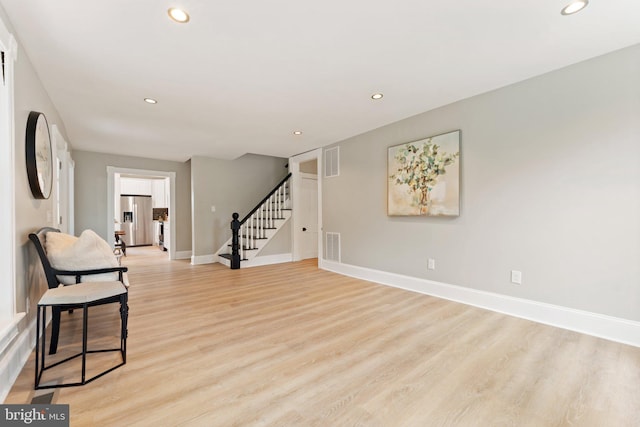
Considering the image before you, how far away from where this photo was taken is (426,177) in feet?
12.0

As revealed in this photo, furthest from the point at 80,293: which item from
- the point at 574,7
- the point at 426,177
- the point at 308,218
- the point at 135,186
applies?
the point at 135,186

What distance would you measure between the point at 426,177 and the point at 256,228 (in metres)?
4.10

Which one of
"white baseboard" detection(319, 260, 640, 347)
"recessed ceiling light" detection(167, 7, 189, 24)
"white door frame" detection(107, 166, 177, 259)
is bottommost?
"white baseboard" detection(319, 260, 640, 347)

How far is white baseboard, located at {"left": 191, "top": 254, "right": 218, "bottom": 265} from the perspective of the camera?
6.04m

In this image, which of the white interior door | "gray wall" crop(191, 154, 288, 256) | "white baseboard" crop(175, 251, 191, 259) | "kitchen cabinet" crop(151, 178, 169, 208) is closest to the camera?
"gray wall" crop(191, 154, 288, 256)

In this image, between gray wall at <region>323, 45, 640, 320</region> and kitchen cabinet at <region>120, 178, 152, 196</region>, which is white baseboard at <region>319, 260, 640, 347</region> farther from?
kitchen cabinet at <region>120, 178, 152, 196</region>

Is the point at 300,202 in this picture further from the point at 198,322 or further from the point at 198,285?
the point at 198,322

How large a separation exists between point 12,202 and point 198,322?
68.2 inches

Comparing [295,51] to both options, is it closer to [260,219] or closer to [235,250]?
[235,250]

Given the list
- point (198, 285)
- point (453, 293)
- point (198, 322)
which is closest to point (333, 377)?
point (198, 322)

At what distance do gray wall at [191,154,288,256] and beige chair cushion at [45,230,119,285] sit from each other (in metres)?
3.92

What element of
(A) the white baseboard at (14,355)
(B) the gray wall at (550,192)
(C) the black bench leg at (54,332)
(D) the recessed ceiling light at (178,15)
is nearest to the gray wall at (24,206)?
(A) the white baseboard at (14,355)

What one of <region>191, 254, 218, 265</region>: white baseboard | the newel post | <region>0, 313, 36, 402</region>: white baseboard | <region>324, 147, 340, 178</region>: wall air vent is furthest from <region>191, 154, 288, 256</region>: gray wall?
<region>0, 313, 36, 402</region>: white baseboard

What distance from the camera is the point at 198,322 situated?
275 cm
